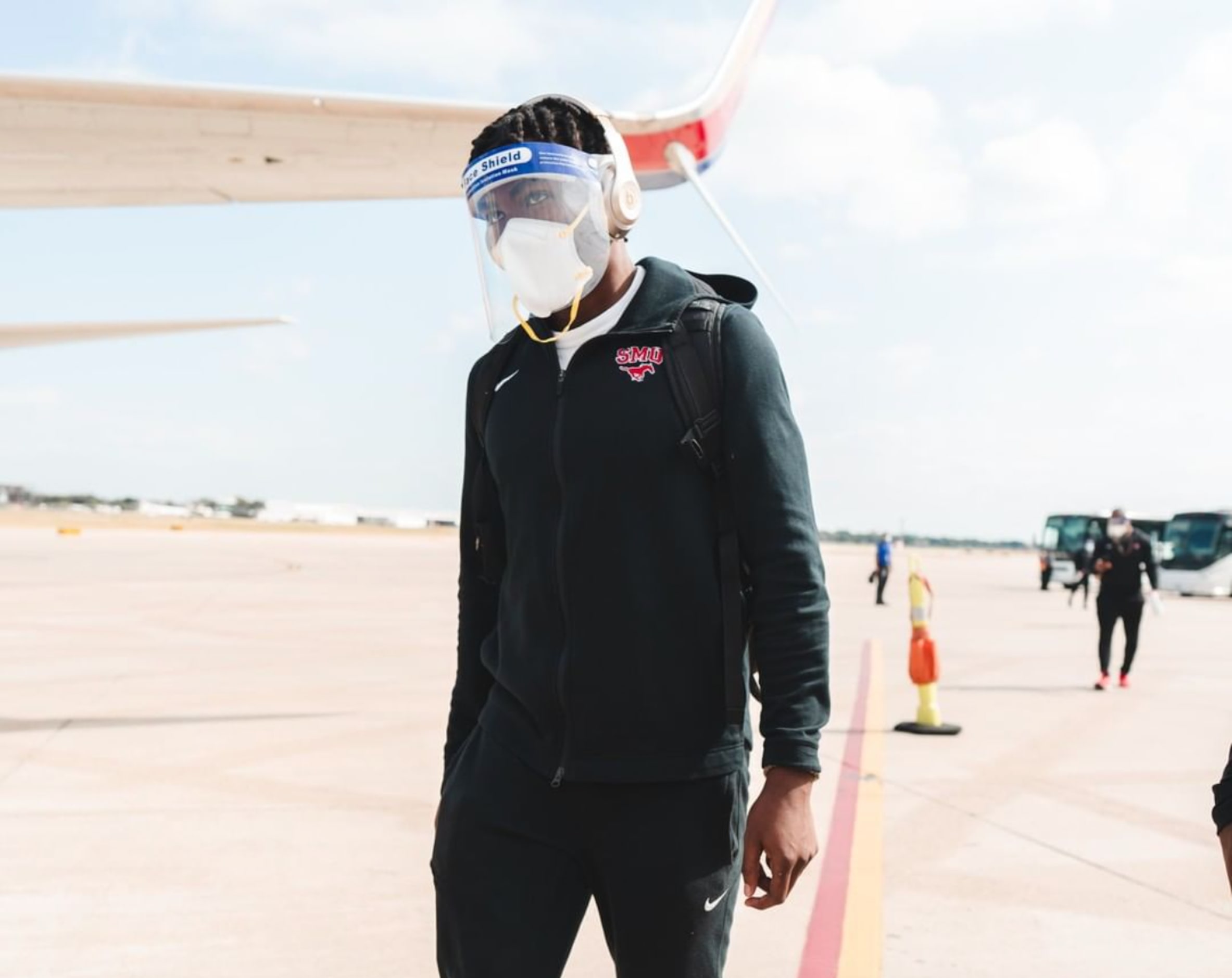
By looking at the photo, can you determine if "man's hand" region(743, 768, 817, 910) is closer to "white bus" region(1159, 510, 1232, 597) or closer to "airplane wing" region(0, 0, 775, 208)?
"airplane wing" region(0, 0, 775, 208)

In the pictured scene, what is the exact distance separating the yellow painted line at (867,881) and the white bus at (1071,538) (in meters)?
30.0

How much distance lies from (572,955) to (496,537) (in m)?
2.10

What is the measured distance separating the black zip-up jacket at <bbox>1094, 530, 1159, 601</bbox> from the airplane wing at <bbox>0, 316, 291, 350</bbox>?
13293mm

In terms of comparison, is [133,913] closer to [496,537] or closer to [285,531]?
[496,537]

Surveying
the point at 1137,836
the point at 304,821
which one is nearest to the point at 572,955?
the point at 304,821

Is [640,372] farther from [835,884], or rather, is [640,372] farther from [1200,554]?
[1200,554]

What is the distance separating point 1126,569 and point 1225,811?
10584 mm

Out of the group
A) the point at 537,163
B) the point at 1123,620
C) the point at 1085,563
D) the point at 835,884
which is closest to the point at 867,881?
the point at 835,884

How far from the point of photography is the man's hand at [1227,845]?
5.61 ft

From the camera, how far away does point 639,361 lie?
2078 millimetres

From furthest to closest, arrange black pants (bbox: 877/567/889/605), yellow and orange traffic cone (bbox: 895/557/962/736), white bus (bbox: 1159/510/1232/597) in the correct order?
white bus (bbox: 1159/510/1232/597), black pants (bbox: 877/567/889/605), yellow and orange traffic cone (bbox: 895/557/962/736)

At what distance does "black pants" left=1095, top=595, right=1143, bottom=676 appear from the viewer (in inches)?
455

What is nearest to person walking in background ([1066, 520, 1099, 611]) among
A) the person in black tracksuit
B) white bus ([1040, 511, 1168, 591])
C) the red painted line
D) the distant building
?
white bus ([1040, 511, 1168, 591])

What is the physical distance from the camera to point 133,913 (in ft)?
13.8
